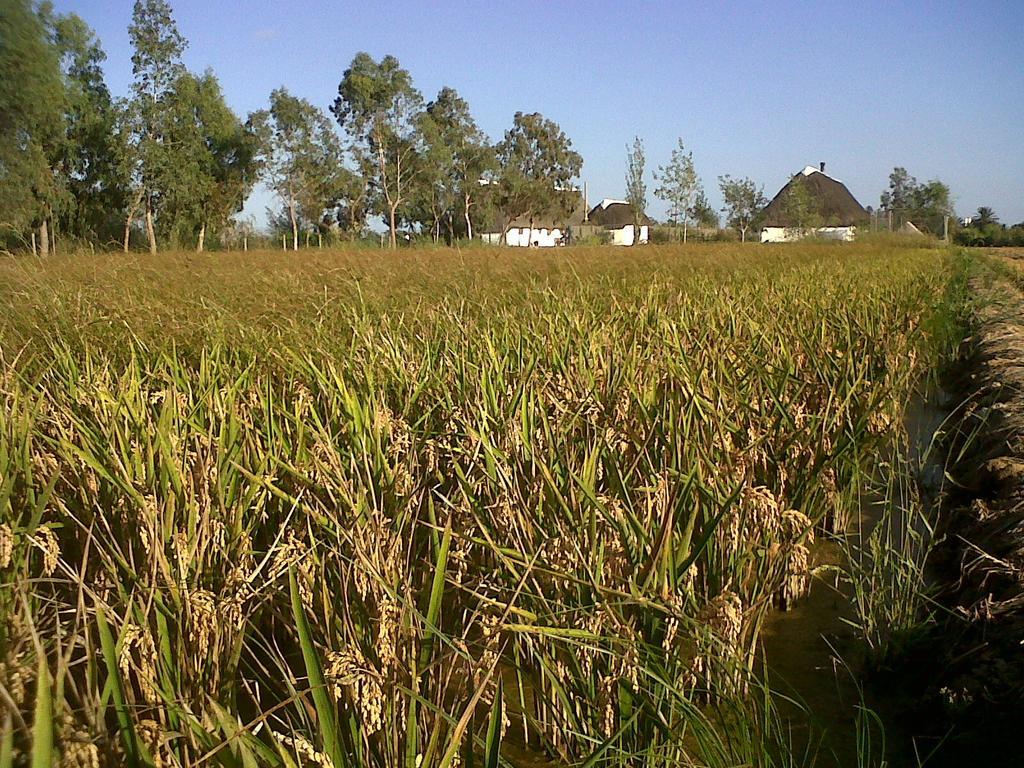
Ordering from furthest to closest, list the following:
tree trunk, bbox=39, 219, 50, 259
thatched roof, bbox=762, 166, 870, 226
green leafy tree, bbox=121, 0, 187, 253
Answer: thatched roof, bbox=762, 166, 870, 226 → green leafy tree, bbox=121, 0, 187, 253 → tree trunk, bbox=39, 219, 50, 259

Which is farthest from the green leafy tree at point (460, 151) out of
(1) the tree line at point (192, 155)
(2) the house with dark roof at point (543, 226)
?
(2) the house with dark roof at point (543, 226)

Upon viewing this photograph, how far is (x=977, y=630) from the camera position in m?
1.93

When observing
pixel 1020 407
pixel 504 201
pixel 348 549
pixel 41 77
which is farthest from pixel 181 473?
pixel 504 201

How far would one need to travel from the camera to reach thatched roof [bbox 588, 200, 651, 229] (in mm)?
58325

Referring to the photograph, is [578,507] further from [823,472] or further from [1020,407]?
[1020,407]

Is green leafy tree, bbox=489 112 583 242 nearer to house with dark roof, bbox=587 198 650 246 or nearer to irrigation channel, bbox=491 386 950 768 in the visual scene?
house with dark roof, bbox=587 198 650 246

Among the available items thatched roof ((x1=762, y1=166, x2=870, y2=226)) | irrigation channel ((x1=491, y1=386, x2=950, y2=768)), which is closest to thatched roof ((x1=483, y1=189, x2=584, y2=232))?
thatched roof ((x1=762, y1=166, x2=870, y2=226))

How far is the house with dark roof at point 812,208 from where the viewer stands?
123ft

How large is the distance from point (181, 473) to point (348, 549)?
0.43m

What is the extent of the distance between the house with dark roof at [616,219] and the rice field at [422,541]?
5269 cm

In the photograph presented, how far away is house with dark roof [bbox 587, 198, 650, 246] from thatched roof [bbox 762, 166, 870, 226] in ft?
31.7

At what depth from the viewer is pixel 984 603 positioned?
193cm

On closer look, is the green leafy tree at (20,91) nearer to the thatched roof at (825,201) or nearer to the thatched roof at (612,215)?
the thatched roof at (825,201)

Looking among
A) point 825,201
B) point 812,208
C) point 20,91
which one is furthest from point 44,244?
point 825,201
